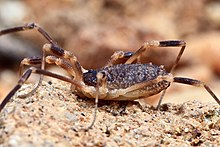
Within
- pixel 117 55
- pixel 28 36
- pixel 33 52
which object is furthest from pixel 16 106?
pixel 28 36

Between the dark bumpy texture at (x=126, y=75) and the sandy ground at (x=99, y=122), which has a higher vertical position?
the dark bumpy texture at (x=126, y=75)

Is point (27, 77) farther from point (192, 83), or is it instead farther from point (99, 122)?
point (192, 83)

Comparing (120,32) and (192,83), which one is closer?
(192,83)

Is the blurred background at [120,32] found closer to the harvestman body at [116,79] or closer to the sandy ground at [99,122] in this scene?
the harvestman body at [116,79]

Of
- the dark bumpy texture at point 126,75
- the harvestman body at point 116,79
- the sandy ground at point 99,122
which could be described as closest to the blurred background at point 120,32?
the harvestman body at point 116,79

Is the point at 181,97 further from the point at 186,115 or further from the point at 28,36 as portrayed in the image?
the point at 28,36

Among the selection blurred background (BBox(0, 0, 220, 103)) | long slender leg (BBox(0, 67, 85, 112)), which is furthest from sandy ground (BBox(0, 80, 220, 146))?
blurred background (BBox(0, 0, 220, 103))

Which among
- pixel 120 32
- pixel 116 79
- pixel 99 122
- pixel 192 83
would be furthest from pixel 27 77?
pixel 120 32
